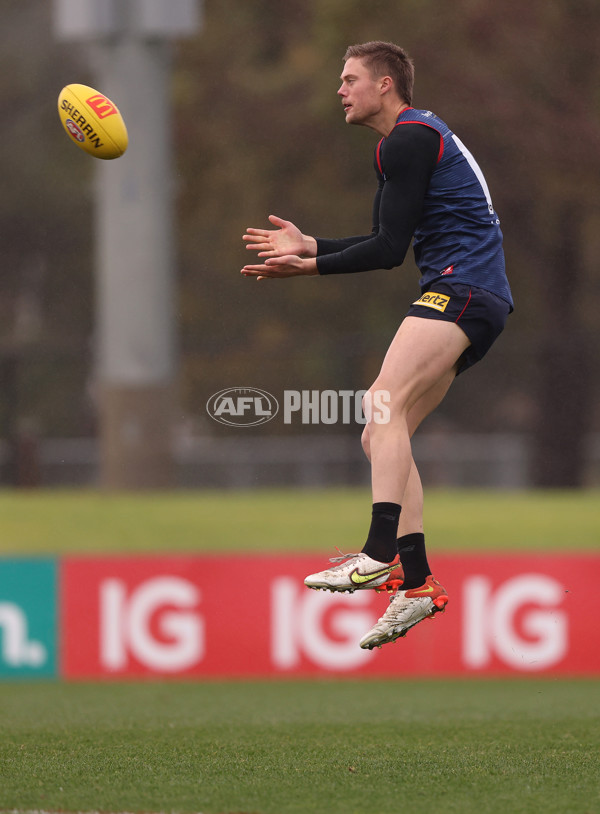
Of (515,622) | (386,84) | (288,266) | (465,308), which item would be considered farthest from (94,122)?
(515,622)

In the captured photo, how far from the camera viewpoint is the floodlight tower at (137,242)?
437 inches

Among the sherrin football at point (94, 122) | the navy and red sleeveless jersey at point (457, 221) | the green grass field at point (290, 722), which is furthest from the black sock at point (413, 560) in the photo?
the sherrin football at point (94, 122)

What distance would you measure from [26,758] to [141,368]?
4.13 m

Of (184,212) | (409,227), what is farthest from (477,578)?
(184,212)

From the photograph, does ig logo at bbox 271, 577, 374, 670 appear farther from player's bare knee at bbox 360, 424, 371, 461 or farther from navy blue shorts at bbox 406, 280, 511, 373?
navy blue shorts at bbox 406, 280, 511, 373

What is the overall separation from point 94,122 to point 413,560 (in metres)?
2.79

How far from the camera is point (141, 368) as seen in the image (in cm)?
1119

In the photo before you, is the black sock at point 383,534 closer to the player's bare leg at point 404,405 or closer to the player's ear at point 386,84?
the player's bare leg at point 404,405

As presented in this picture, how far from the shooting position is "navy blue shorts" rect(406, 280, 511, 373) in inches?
278

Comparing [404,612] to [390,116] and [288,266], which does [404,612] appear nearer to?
[288,266]

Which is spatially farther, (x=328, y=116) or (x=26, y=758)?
(x=328, y=116)

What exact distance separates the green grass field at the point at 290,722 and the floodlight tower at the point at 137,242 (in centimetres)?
201

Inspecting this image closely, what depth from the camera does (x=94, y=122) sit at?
752cm

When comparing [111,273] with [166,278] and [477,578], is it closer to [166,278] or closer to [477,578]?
[166,278]
